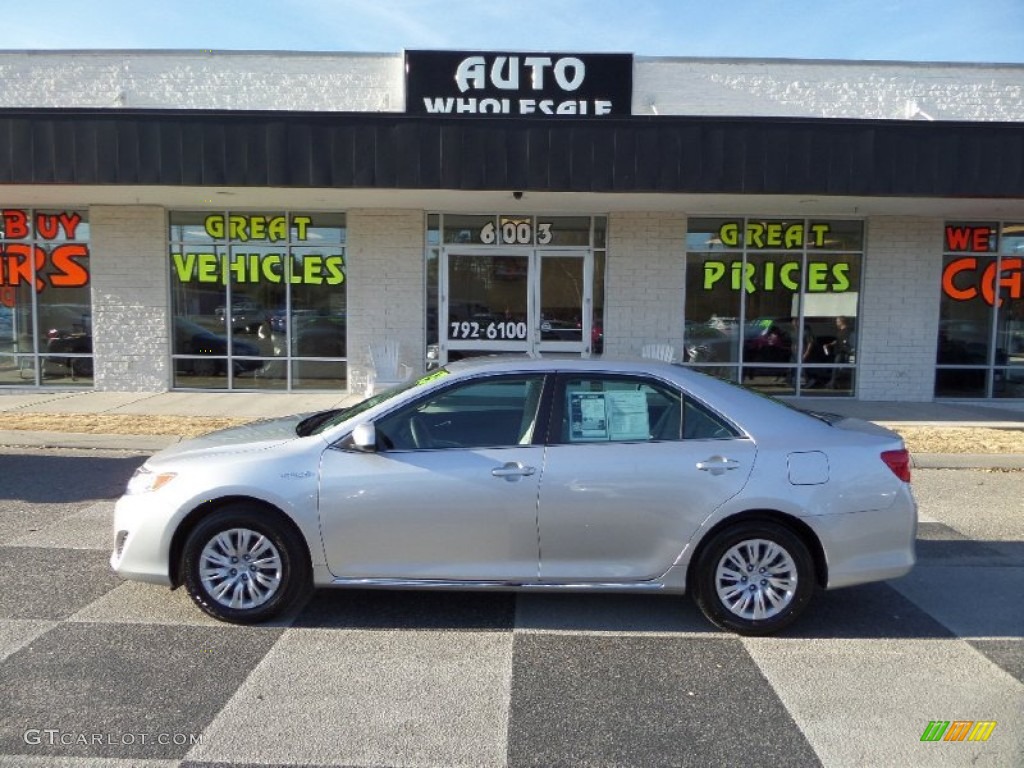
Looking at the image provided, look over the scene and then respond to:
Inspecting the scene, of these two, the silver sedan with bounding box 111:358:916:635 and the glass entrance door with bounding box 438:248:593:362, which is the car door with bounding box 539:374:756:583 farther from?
the glass entrance door with bounding box 438:248:593:362

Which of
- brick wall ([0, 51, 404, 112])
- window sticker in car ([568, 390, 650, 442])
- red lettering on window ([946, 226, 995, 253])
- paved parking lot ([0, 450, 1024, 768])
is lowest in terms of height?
paved parking lot ([0, 450, 1024, 768])

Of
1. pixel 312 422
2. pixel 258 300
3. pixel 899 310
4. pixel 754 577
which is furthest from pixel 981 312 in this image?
pixel 312 422

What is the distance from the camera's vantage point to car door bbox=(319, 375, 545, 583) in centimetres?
417

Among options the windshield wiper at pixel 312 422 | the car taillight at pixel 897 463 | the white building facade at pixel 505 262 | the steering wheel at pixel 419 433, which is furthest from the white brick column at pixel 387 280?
the car taillight at pixel 897 463

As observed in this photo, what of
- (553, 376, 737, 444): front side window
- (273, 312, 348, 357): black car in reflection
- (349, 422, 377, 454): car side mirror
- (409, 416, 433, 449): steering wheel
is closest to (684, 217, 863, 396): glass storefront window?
(273, 312, 348, 357): black car in reflection

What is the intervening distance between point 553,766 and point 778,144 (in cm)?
938

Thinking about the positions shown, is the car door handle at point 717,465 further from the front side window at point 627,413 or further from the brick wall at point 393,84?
the brick wall at point 393,84

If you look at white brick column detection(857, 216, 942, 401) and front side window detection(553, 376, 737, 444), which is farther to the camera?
white brick column detection(857, 216, 942, 401)

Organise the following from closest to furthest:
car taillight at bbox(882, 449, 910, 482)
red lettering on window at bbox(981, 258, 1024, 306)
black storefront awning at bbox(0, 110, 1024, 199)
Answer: car taillight at bbox(882, 449, 910, 482) → black storefront awning at bbox(0, 110, 1024, 199) → red lettering on window at bbox(981, 258, 1024, 306)

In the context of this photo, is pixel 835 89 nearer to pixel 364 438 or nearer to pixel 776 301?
pixel 776 301

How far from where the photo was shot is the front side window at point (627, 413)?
4340 mm

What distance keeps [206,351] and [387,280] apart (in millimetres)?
3440

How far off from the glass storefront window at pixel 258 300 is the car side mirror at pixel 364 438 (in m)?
9.33

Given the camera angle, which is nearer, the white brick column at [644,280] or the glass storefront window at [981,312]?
the white brick column at [644,280]
